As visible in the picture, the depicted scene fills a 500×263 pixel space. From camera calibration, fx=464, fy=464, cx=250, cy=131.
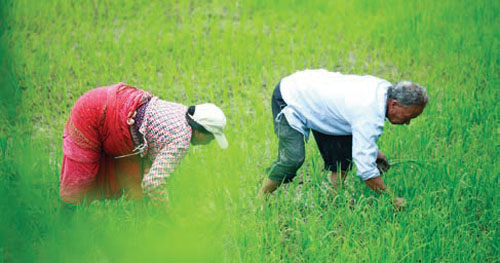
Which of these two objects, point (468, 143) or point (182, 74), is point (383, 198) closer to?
point (468, 143)

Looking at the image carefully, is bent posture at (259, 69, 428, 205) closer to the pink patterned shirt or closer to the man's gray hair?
the man's gray hair

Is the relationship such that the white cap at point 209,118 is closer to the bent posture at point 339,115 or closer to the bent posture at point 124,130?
the bent posture at point 124,130

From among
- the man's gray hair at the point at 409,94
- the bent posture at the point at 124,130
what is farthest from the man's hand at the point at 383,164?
the bent posture at the point at 124,130

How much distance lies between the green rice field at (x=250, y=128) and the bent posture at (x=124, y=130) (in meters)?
0.15

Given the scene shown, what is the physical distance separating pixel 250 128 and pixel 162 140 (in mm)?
1484

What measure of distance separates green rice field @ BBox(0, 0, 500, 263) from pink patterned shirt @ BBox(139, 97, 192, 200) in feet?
0.58

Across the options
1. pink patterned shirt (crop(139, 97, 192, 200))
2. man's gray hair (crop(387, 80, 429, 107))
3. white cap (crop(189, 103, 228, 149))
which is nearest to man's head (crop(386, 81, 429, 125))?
man's gray hair (crop(387, 80, 429, 107))

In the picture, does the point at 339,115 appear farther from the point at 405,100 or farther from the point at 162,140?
the point at 162,140

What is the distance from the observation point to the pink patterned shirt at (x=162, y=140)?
205cm

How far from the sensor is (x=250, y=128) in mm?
3598

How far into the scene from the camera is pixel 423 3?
5.33 m

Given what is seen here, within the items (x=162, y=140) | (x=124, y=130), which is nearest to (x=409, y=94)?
(x=162, y=140)

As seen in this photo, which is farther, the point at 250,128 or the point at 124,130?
the point at 250,128

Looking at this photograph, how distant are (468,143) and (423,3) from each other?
2.64m
